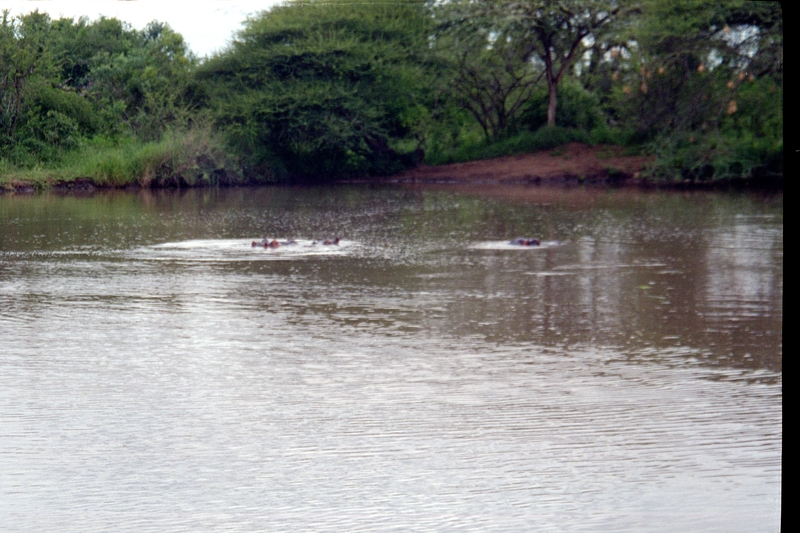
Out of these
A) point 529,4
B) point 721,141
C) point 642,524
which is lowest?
point 642,524

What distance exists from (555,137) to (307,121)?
6205 millimetres

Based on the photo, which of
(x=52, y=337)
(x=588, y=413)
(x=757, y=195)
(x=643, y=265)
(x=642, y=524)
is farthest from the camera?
(x=757, y=195)

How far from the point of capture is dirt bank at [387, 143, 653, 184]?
914 inches

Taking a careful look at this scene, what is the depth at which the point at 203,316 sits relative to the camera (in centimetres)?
686

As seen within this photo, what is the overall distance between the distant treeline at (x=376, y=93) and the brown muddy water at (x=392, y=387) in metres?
11.6

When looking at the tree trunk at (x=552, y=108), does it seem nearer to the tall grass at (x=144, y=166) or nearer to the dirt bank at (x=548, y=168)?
the dirt bank at (x=548, y=168)

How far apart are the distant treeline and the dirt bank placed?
609 millimetres

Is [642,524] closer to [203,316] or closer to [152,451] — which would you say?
[152,451]

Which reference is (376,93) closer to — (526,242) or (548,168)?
(548,168)

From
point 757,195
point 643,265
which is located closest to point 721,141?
point 757,195

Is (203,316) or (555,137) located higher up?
(555,137)

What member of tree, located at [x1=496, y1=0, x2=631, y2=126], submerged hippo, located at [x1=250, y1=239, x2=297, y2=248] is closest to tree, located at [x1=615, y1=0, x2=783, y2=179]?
tree, located at [x1=496, y1=0, x2=631, y2=126]

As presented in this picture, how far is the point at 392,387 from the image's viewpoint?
4.89 meters

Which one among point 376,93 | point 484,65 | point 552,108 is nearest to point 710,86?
point 552,108
